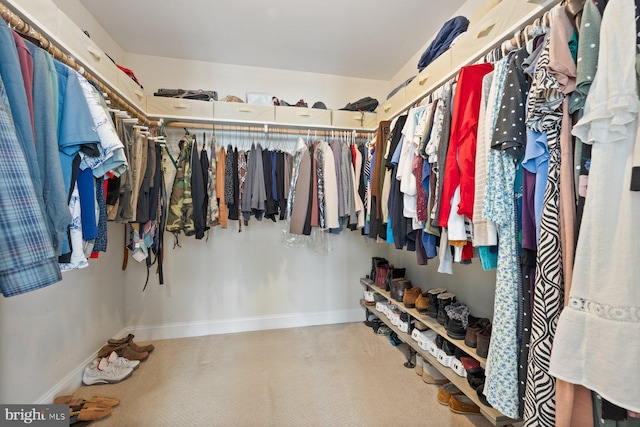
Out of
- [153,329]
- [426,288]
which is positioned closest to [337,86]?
[426,288]

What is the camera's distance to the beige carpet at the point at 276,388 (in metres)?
1.42

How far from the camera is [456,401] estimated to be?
1.46 m

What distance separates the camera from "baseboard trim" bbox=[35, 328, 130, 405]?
143 centimetres

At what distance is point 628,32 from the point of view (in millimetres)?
613

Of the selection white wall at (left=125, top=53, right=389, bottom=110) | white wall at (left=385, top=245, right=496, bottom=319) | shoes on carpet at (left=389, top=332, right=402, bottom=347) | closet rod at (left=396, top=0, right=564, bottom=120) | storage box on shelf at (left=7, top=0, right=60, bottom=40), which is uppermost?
white wall at (left=125, top=53, right=389, bottom=110)

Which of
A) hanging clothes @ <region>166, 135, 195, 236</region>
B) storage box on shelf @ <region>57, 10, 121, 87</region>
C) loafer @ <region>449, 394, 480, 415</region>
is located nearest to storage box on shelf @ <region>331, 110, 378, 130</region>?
hanging clothes @ <region>166, 135, 195, 236</region>

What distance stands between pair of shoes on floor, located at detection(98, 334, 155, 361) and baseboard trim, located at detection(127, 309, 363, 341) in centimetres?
25

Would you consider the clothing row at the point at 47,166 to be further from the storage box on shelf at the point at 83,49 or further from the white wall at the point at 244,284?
the white wall at the point at 244,284

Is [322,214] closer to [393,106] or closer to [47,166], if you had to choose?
[393,106]

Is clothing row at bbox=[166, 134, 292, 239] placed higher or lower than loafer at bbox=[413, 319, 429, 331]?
higher

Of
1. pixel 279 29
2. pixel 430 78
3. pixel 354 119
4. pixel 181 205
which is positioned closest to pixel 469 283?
pixel 430 78

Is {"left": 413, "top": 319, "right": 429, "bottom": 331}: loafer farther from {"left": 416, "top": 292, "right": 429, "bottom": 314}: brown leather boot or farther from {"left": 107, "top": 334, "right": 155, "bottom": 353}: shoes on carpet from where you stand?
{"left": 107, "top": 334, "right": 155, "bottom": 353}: shoes on carpet

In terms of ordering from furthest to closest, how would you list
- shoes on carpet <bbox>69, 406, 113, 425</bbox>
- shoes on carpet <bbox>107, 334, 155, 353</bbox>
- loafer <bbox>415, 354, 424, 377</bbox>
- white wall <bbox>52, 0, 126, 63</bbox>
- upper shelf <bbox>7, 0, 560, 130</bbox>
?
shoes on carpet <bbox>107, 334, 155, 353</bbox>, loafer <bbox>415, 354, 424, 377</bbox>, white wall <bbox>52, 0, 126, 63</bbox>, shoes on carpet <bbox>69, 406, 113, 425</bbox>, upper shelf <bbox>7, 0, 560, 130</bbox>

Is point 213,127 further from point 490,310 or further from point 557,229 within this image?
point 490,310
